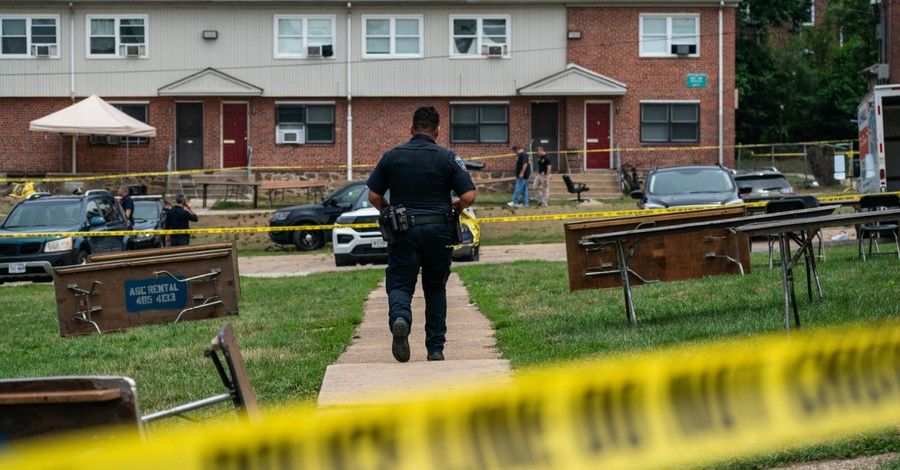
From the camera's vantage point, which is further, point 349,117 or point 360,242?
point 349,117

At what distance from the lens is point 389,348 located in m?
9.99

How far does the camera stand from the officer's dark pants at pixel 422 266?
8.65m

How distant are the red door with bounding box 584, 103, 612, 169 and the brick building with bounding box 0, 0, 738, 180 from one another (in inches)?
1.8

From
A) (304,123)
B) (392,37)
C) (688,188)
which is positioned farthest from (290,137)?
(688,188)

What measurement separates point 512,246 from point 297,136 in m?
14.6

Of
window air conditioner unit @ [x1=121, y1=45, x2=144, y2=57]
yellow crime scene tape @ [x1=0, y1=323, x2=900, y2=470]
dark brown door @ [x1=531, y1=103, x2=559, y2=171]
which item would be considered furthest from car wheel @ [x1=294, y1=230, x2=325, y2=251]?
yellow crime scene tape @ [x1=0, y1=323, x2=900, y2=470]

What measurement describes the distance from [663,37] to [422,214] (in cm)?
3185

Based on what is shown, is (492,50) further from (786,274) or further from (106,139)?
(786,274)

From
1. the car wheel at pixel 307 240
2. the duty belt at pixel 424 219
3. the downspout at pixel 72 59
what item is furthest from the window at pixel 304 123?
the duty belt at pixel 424 219

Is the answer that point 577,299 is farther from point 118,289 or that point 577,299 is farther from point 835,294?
point 118,289

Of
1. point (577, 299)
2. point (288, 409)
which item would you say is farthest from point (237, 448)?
point (577, 299)

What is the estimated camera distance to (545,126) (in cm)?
3966

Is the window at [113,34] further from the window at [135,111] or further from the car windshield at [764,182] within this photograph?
the car windshield at [764,182]

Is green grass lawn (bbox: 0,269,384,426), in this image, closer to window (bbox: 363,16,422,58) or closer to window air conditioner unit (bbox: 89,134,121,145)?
window air conditioner unit (bbox: 89,134,121,145)
